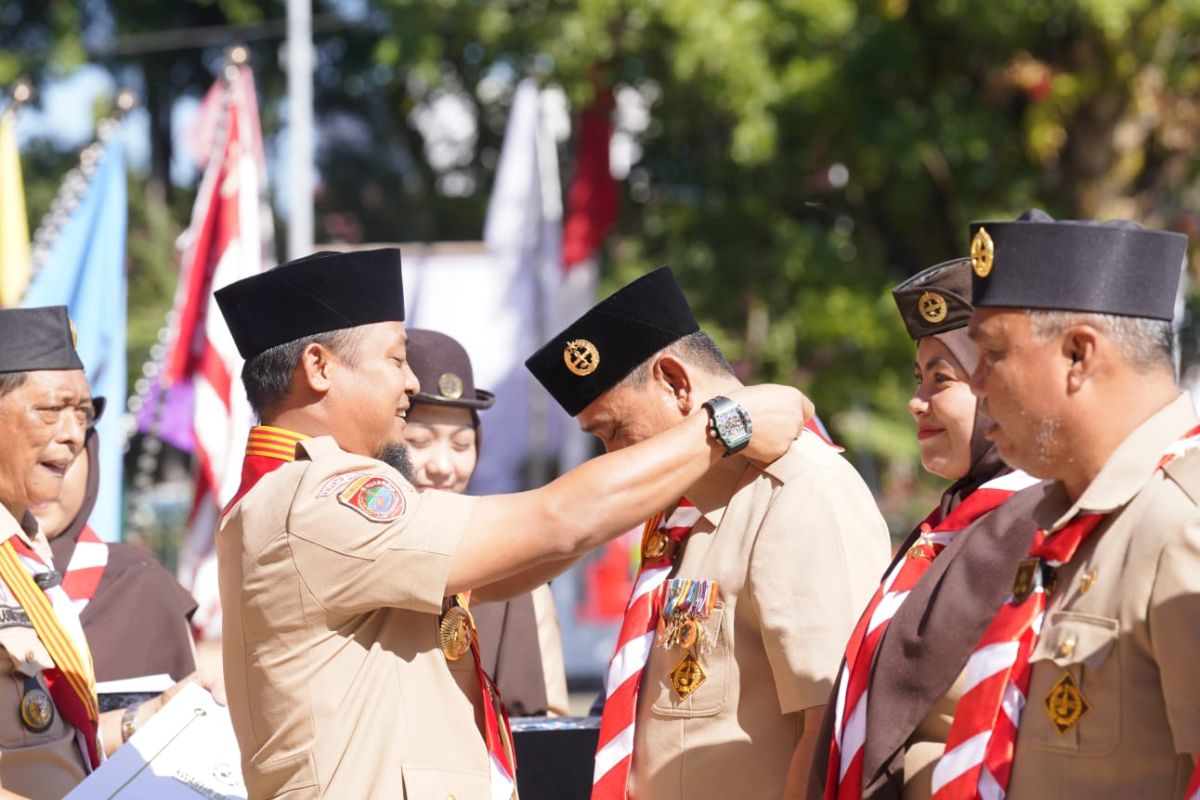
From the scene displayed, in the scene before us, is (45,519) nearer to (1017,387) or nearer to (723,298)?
(1017,387)

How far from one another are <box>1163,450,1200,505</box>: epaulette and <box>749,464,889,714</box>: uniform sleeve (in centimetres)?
97

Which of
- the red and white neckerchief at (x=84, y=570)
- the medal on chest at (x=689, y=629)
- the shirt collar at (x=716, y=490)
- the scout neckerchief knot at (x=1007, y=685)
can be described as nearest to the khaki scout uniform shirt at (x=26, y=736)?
the red and white neckerchief at (x=84, y=570)

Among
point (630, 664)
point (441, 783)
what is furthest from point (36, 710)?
point (630, 664)

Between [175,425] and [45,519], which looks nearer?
[45,519]

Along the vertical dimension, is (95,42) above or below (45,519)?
above

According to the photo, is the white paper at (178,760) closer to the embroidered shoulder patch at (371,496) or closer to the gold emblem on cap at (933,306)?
the embroidered shoulder patch at (371,496)

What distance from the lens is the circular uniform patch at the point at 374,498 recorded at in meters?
3.03

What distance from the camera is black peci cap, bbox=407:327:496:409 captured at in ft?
16.7

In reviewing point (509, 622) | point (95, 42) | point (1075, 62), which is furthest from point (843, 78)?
point (95, 42)

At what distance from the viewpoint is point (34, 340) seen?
4426mm

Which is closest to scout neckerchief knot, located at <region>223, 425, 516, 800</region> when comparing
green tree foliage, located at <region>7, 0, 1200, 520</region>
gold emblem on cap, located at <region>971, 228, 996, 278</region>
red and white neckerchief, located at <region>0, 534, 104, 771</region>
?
red and white neckerchief, located at <region>0, 534, 104, 771</region>

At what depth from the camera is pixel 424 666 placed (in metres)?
3.19

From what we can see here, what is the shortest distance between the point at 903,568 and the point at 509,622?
82.2 inches

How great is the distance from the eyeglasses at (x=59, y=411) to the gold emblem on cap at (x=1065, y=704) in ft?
9.84
